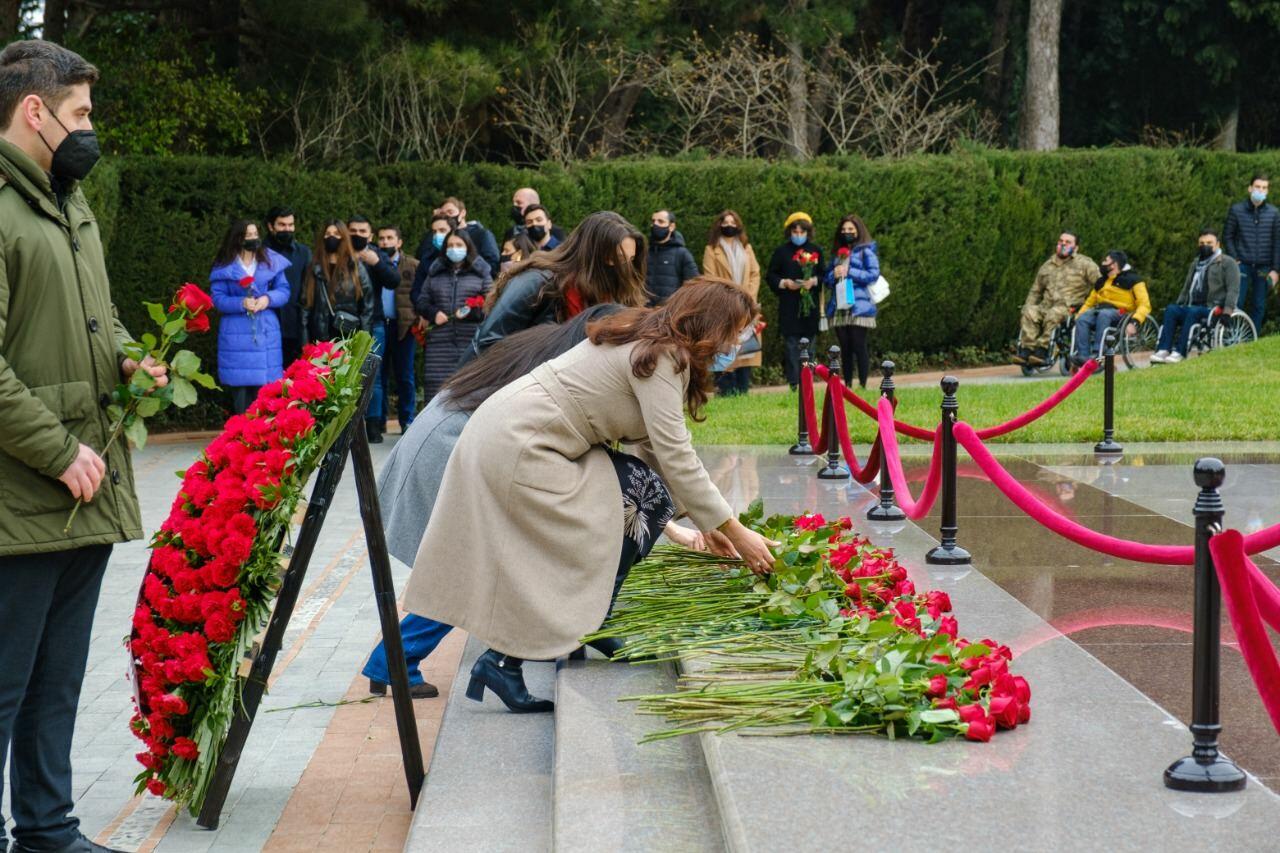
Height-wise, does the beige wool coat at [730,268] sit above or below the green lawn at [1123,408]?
above

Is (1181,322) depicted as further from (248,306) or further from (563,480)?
(563,480)

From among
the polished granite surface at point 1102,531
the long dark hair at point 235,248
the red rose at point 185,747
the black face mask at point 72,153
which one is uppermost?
the black face mask at point 72,153

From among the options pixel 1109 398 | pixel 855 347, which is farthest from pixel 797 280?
pixel 1109 398

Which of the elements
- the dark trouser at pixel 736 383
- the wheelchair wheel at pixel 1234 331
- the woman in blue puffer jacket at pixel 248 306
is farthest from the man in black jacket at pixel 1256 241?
the woman in blue puffer jacket at pixel 248 306

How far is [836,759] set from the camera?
161 inches

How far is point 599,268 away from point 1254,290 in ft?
52.4

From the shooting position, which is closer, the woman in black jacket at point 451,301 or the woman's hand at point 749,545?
the woman's hand at point 749,545

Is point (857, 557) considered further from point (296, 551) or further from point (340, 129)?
point (340, 129)

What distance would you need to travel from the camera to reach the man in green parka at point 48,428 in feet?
12.9

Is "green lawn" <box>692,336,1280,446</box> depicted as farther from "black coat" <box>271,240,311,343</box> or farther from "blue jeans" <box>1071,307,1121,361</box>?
"black coat" <box>271,240,311,343</box>

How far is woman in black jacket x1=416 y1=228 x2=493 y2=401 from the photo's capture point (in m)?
12.7

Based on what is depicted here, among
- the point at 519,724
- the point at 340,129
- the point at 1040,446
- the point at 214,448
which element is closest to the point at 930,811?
the point at 519,724

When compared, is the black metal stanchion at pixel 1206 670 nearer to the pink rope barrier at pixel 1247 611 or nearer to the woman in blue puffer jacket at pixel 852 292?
the pink rope barrier at pixel 1247 611

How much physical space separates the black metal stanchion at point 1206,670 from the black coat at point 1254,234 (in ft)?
56.0
